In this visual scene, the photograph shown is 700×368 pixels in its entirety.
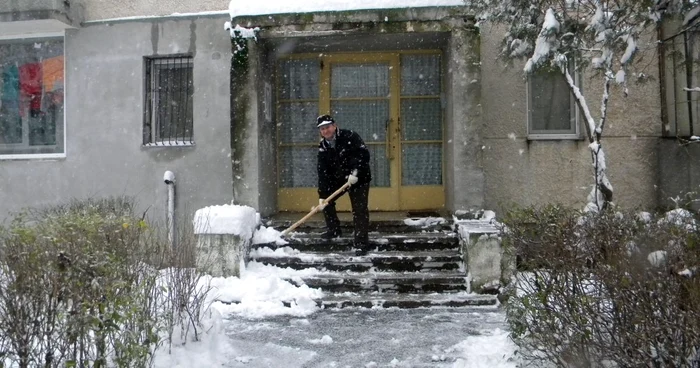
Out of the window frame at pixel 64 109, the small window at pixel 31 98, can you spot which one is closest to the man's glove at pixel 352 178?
the window frame at pixel 64 109

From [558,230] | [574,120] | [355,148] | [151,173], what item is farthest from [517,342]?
[151,173]

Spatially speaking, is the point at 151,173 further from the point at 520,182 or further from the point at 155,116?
the point at 520,182

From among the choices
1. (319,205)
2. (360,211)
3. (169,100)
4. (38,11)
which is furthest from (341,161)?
(38,11)

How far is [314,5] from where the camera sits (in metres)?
8.37

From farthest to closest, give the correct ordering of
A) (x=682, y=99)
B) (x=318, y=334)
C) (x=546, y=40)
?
(x=682, y=99) < (x=546, y=40) < (x=318, y=334)

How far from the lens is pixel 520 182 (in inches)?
372

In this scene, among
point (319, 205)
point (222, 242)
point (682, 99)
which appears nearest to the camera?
point (222, 242)

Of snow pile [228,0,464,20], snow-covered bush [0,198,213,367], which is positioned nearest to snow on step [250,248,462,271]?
snow pile [228,0,464,20]

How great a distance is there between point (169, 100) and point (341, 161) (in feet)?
12.7

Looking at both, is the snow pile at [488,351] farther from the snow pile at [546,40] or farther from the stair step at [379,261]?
the snow pile at [546,40]

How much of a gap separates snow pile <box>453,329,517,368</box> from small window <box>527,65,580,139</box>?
452 cm

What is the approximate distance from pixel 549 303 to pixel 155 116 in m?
7.94

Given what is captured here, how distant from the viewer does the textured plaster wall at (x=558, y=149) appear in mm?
9336

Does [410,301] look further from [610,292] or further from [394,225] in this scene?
[610,292]
